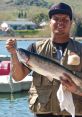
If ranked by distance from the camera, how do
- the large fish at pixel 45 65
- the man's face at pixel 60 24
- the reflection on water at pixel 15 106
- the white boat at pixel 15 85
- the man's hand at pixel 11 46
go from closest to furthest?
the large fish at pixel 45 65, the man's hand at pixel 11 46, the man's face at pixel 60 24, the reflection on water at pixel 15 106, the white boat at pixel 15 85

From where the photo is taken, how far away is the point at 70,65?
521cm

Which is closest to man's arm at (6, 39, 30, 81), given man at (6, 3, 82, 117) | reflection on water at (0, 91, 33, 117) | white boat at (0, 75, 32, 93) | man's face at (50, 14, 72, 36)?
man at (6, 3, 82, 117)

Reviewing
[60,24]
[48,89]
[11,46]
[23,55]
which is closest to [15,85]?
[48,89]

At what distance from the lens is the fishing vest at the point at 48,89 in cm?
524

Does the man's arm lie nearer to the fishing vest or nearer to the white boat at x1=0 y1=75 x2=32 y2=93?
the fishing vest

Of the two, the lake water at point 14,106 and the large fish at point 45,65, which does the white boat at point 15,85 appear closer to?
the lake water at point 14,106

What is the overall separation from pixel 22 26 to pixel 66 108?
126 metres

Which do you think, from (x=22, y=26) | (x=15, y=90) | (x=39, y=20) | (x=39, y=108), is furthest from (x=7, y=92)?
(x=39, y=20)

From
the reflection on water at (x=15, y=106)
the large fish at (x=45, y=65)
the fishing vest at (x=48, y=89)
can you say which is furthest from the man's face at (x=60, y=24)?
the reflection on water at (x=15, y=106)

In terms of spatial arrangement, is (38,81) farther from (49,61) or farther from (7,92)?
(7,92)

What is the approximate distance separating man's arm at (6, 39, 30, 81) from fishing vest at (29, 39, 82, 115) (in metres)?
0.13

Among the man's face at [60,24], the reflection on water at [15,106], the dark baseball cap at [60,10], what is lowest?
the reflection on water at [15,106]

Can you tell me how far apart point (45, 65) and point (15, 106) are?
559 inches

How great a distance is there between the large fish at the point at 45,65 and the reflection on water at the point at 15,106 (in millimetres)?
11477
